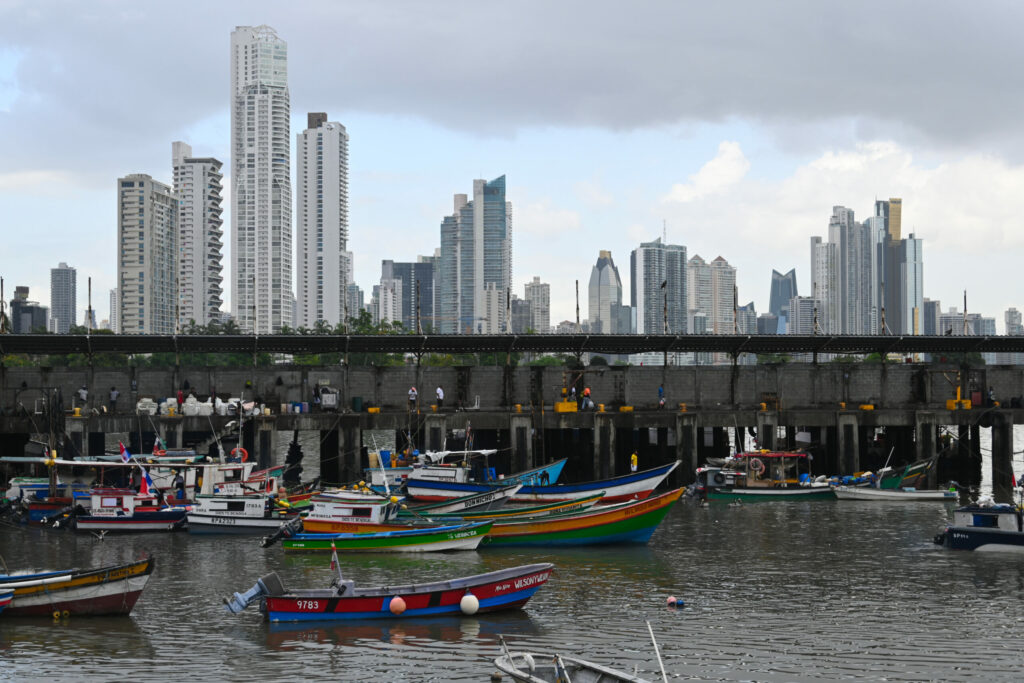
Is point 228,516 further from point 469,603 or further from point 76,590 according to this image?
point 469,603

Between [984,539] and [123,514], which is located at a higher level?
[123,514]

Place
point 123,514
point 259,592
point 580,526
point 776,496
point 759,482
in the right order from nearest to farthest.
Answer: point 259,592
point 580,526
point 123,514
point 776,496
point 759,482

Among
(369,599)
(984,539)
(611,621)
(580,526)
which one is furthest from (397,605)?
(984,539)

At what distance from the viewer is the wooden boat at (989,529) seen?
3628cm

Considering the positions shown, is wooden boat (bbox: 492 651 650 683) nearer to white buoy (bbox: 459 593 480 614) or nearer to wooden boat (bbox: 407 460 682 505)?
white buoy (bbox: 459 593 480 614)

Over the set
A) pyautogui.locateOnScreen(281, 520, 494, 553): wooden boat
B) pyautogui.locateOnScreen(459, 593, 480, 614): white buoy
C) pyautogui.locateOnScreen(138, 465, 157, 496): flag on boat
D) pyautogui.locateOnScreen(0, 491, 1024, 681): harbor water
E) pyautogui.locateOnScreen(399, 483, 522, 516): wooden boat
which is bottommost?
pyautogui.locateOnScreen(0, 491, 1024, 681): harbor water

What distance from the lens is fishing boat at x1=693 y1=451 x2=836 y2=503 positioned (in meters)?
53.1

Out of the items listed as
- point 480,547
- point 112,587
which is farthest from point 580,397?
point 112,587

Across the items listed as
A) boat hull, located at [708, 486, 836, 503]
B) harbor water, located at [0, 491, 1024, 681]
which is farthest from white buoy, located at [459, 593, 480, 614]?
boat hull, located at [708, 486, 836, 503]

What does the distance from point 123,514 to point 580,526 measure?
60.7 ft

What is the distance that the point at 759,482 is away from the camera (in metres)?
54.2

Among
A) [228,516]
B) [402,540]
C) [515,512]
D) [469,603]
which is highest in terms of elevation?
[515,512]

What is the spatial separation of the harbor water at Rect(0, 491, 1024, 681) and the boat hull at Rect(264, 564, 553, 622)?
0.34 metres

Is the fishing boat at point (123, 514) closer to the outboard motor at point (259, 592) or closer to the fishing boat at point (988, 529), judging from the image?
the outboard motor at point (259, 592)
